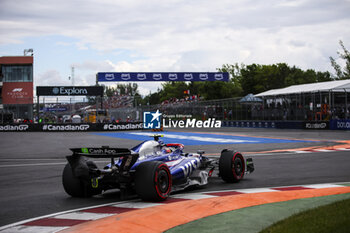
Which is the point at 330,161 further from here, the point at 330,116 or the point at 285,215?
the point at 330,116

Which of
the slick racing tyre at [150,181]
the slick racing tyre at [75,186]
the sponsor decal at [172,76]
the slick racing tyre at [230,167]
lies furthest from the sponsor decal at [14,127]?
the slick racing tyre at [150,181]

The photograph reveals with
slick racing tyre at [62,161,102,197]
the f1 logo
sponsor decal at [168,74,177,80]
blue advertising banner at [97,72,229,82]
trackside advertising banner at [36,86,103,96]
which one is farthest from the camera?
sponsor decal at [168,74,177,80]

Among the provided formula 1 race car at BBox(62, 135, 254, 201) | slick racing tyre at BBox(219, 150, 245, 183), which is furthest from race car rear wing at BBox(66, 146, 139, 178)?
slick racing tyre at BBox(219, 150, 245, 183)

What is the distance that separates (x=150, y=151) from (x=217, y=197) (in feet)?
5.20

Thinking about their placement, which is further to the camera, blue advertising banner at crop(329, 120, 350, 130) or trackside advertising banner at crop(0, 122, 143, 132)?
trackside advertising banner at crop(0, 122, 143, 132)

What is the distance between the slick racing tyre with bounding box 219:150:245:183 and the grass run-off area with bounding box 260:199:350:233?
342 centimetres

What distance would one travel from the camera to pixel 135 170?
7.66 m

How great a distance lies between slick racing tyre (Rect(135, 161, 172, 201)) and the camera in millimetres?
7410

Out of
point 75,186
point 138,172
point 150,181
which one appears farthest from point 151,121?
point 150,181

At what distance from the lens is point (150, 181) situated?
738 cm

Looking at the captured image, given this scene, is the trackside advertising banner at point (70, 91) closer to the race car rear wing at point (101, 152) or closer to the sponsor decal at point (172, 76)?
the sponsor decal at point (172, 76)

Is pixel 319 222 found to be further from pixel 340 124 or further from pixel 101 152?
pixel 340 124

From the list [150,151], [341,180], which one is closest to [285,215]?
[150,151]

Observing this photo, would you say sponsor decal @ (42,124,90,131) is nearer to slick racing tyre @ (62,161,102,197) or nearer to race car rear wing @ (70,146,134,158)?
slick racing tyre @ (62,161,102,197)
